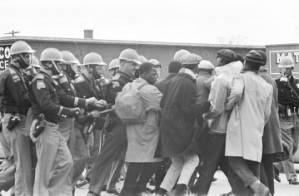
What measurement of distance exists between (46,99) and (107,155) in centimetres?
162

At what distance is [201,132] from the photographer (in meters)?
11.5

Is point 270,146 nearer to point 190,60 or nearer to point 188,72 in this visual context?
point 188,72

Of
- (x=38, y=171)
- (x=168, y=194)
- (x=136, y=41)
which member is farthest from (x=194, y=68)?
(x=136, y=41)

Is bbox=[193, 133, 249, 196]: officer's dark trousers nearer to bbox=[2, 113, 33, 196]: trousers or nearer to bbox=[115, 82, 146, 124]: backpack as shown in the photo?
bbox=[115, 82, 146, 124]: backpack

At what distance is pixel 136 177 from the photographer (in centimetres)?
1152

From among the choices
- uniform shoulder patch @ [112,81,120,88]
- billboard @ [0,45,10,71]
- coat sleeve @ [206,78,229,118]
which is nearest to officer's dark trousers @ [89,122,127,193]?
uniform shoulder patch @ [112,81,120,88]

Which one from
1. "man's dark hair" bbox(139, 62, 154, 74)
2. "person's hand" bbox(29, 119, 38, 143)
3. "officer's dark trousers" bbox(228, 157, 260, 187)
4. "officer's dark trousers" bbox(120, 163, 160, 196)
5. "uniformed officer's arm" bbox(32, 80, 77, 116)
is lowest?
"officer's dark trousers" bbox(120, 163, 160, 196)

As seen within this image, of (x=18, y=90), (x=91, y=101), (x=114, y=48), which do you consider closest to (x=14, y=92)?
(x=18, y=90)

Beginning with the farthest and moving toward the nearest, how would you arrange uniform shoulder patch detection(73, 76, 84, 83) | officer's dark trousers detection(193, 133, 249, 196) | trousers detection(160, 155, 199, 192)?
uniform shoulder patch detection(73, 76, 84, 83)
trousers detection(160, 155, 199, 192)
officer's dark trousers detection(193, 133, 249, 196)

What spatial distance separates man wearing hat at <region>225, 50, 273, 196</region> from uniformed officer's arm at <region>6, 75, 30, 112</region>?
2.65m

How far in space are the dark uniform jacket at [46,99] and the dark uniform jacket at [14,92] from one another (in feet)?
0.73

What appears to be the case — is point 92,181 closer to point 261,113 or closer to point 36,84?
point 36,84

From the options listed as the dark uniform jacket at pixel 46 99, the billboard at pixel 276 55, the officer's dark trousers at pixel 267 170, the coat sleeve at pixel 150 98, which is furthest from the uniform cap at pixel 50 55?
the billboard at pixel 276 55

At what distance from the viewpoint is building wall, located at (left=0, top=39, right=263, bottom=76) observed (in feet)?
67.5
